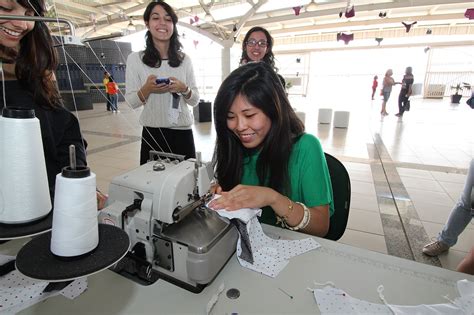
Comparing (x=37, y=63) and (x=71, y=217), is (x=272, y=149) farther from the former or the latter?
(x=37, y=63)

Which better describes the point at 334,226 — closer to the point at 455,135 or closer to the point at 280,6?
the point at 455,135

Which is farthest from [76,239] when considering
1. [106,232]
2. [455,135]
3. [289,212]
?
[455,135]

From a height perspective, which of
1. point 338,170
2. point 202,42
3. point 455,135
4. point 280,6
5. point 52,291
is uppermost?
point 280,6

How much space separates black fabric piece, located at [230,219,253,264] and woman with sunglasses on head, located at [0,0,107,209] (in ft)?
1.85

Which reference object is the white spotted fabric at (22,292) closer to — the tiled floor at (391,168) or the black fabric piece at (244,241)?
the black fabric piece at (244,241)

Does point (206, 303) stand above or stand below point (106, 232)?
below

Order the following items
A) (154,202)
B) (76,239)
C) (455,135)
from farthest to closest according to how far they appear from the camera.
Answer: (455,135), (154,202), (76,239)

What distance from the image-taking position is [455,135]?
6441mm

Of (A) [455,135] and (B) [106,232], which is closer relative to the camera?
(B) [106,232]

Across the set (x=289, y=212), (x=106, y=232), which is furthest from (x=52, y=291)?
(x=289, y=212)

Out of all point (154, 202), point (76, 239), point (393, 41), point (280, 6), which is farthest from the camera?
point (393, 41)

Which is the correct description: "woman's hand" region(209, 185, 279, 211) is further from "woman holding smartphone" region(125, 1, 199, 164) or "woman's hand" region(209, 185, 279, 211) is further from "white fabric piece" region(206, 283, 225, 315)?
"woman holding smartphone" region(125, 1, 199, 164)

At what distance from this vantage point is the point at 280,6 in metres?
10.1

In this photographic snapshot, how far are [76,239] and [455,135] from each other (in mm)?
8028
